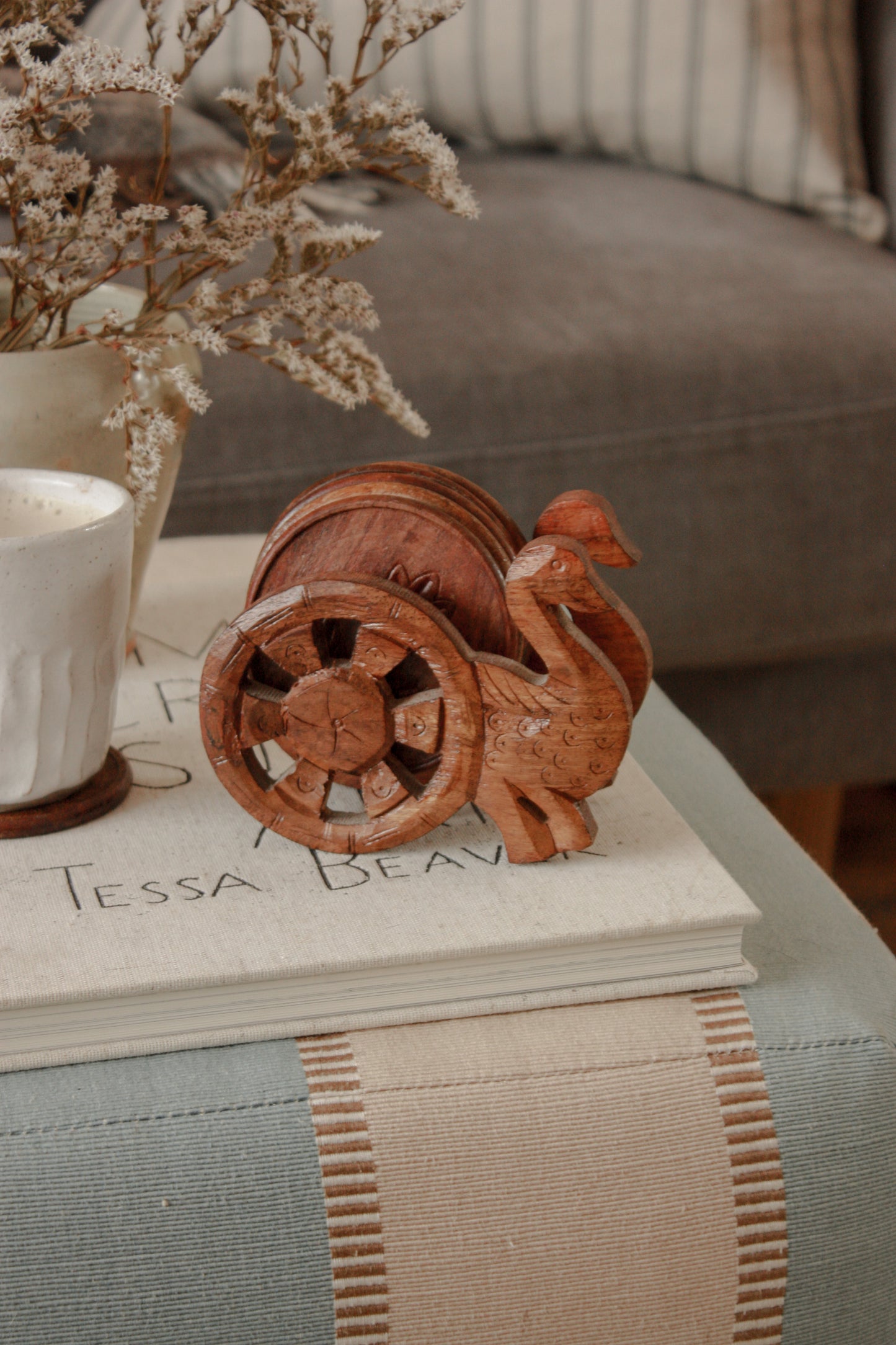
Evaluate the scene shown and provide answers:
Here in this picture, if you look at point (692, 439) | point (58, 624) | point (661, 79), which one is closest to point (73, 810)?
point (58, 624)

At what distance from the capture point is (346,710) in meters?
0.53

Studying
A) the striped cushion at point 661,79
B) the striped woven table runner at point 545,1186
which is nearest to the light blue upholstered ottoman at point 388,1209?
the striped woven table runner at point 545,1186

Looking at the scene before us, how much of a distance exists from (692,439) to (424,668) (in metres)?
0.74

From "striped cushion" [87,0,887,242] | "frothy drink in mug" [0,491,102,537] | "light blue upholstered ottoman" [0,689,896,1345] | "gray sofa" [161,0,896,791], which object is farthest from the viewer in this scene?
"striped cushion" [87,0,887,242]

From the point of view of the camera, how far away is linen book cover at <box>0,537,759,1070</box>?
47cm

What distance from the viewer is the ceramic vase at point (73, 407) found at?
2.02ft

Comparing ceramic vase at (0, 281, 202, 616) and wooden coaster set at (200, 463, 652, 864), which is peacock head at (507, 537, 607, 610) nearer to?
wooden coaster set at (200, 463, 652, 864)

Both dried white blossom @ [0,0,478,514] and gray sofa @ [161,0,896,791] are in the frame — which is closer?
dried white blossom @ [0,0,478,514]

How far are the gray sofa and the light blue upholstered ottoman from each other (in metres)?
0.76

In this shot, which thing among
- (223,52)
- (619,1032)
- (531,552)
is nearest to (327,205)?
(223,52)

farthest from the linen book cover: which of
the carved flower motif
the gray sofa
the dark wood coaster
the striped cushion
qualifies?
the striped cushion

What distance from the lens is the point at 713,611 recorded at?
126 centimetres

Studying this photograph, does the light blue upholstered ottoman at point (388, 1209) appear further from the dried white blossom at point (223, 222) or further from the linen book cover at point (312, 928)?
the dried white blossom at point (223, 222)

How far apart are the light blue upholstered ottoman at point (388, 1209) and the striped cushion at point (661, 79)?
127 cm
